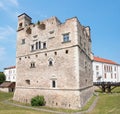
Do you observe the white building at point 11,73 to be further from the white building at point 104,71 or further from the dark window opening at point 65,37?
the dark window opening at point 65,37

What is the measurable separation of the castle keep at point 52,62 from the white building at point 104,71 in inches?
1373

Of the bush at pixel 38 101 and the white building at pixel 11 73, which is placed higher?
the white building at pixel 11 73

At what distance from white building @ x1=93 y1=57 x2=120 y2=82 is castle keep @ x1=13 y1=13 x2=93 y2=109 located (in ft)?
114

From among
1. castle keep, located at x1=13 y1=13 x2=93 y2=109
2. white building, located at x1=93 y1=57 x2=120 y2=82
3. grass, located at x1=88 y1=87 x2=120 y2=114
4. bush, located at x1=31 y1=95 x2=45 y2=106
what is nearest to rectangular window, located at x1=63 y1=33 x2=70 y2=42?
castle keep, located at x1=13 y1=13 x2=93 y2=109

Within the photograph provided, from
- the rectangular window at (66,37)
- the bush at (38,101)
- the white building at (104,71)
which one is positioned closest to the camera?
the rectangular window at (66,37)

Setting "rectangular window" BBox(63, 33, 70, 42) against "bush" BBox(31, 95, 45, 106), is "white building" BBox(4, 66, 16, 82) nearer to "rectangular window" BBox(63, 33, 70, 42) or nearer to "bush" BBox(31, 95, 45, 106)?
"bush" BBox(31, 95, 45, 106)

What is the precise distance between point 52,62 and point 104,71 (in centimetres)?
4484

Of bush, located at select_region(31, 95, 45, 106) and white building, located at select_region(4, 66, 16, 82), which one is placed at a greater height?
white building, located at select_region(4, 66, 16, 82)

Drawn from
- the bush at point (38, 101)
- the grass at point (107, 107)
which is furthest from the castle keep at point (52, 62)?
the grass at point (107, 107)

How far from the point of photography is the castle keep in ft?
82.1

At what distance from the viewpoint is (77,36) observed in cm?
2577

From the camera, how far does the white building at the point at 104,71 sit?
6328cm

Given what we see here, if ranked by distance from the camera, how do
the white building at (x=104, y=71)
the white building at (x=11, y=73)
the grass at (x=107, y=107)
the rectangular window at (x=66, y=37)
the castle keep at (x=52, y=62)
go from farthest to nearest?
the white building at (x=11, y=73), the white building at (x=104, y=71), the rectangular window at (x=66, y=37), the castle keep at (x=52, y=62), the grass at (x=107, y=107)

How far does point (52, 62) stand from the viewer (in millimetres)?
28047
